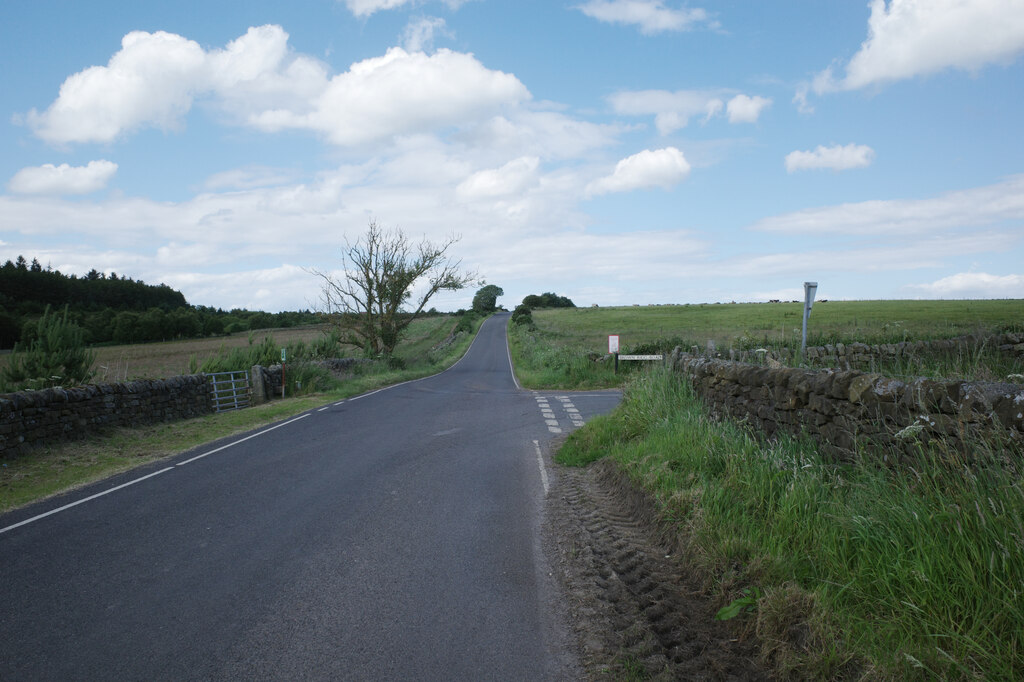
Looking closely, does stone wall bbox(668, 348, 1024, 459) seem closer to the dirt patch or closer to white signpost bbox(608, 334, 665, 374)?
the dirt patch

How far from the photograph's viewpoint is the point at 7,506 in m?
8.16

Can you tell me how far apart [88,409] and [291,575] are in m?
11.1

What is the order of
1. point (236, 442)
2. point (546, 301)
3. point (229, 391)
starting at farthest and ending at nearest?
point (546, 301) < point (229, 391) < point (236, 442)

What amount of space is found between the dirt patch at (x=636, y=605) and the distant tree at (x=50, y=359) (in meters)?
14.9

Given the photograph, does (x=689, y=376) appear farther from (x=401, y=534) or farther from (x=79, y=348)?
(x=79, y=348)

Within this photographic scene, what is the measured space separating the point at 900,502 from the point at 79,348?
18.6 m

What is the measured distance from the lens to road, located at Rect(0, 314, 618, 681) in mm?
3861

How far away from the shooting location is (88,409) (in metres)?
13.5

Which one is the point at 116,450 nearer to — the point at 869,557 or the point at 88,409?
the point at 88,409

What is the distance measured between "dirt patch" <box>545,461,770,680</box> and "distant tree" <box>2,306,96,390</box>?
1487cm

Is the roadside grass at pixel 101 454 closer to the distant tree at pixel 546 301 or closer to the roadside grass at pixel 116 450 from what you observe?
the roadside grass at pixel 116 450

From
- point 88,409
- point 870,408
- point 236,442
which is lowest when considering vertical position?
point 236,442

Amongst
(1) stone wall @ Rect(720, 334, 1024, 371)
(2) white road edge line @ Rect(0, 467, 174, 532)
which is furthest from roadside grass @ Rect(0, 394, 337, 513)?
(1) stone wall @ Rect(720, 334, 1024, 371)

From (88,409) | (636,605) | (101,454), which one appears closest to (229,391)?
(88,409)
